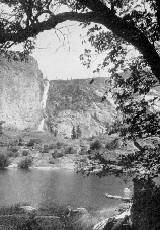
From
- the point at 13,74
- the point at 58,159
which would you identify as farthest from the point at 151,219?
the point at 13,74

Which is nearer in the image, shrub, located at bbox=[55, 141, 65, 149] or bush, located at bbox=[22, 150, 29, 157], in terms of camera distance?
bush, located at bbox=[22, 150, 29, 157]

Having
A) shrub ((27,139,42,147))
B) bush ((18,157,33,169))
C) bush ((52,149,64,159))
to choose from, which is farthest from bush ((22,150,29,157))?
bush ((18,157,33,169))

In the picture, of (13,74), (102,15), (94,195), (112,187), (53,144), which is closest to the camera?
(102,15)

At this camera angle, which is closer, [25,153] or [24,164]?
[24,164]

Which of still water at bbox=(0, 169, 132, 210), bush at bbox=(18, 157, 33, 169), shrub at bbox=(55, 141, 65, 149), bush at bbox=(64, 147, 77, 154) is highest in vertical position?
shrub at bbox=(55, 141, 65, 149)

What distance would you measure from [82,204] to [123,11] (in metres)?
36.7

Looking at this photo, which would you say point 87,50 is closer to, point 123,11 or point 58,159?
point 123,11

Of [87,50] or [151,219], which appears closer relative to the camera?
[151,219]

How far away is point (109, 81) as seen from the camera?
1006cm

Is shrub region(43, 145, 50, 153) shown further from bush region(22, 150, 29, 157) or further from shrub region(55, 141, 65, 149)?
bush region(22, 150, 29, 157)

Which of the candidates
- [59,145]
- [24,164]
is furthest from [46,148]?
[24,164]

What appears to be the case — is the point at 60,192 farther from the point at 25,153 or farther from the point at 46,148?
the point at 46,148

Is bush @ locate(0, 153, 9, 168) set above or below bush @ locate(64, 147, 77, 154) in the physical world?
below

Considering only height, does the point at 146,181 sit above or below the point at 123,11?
below
